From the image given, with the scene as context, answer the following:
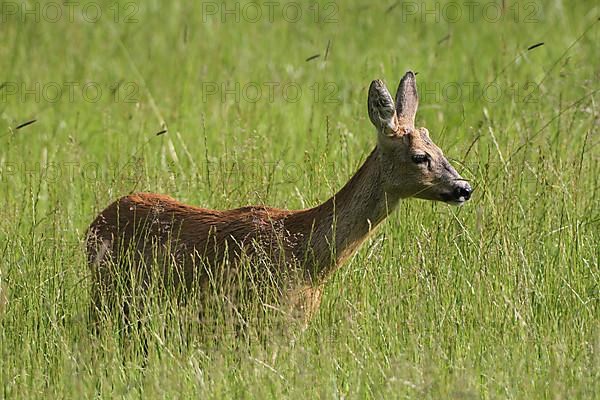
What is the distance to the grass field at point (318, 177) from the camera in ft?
16.9

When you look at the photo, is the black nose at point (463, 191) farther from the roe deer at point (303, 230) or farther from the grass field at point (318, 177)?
the grass field at point (318, 177)

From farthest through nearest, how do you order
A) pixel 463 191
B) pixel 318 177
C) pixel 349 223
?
pixel 318 177 → pixel 349 223 → pixel 463 191

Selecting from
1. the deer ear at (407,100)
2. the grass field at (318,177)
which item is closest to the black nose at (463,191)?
the grass field at (318,177)

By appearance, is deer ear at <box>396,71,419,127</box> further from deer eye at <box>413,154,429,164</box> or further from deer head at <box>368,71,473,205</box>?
deer eye at <box>413,154,429,164</box>

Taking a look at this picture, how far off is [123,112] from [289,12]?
2712 mm

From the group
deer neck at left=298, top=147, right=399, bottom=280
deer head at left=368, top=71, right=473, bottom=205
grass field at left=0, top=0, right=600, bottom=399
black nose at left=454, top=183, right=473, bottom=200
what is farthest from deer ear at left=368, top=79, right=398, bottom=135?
grass field at left=0, top=0, right=600, bottom=399

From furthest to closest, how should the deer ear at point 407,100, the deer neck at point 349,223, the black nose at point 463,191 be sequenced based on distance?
1. the deer ear at point 407,100
2. the deer neck at point 349,223
3. the black nose at point 463,191

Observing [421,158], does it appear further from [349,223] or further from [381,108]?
[349,223]

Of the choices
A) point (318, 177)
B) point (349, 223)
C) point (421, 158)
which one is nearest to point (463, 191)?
point (421, 158)

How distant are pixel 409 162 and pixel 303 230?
52 centimetres

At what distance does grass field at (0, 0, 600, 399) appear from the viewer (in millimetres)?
5141

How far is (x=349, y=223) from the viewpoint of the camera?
5.78 metres

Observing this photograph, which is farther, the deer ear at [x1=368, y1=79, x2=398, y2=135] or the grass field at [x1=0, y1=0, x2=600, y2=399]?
the deer ear at [x1=368, y1=79, x2=398, y2=135]

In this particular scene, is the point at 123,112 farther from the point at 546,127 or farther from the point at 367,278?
the point at 367,278
